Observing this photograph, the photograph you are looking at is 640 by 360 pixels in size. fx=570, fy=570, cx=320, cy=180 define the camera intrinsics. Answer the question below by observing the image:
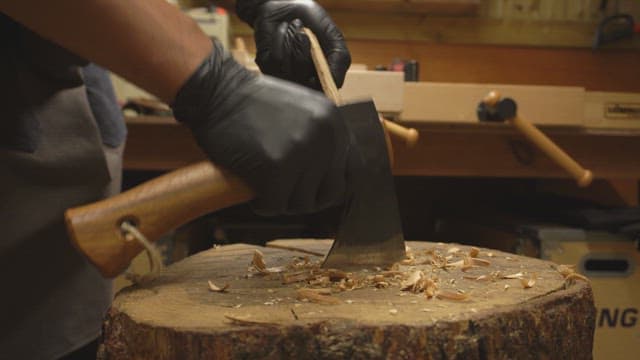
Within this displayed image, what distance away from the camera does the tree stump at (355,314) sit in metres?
0.64

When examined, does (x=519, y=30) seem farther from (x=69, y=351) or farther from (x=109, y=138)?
(x=69, y=351)

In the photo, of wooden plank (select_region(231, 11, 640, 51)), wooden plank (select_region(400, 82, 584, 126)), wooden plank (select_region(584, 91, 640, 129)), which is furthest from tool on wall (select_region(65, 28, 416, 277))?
wooden plank (select_region(231, 11, 640, 51))

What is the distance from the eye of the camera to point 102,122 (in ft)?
4.12

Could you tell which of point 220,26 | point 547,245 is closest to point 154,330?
point 547,245

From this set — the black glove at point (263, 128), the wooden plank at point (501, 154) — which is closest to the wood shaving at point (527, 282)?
the black glove at point (263, 128)

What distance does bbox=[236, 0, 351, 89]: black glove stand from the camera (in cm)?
106

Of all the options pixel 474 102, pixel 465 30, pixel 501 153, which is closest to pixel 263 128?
pixel 474 102

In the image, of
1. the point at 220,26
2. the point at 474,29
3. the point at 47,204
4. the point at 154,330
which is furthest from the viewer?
the point at 474,29

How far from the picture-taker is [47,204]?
3.44ft

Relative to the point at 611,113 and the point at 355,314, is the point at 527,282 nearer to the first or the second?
the point at 355,314

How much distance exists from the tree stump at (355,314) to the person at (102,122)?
0.13m

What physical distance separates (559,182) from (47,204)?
2.29 m

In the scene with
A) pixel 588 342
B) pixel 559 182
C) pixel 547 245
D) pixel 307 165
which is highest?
pixel 307 165

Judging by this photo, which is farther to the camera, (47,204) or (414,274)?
(47,204)
